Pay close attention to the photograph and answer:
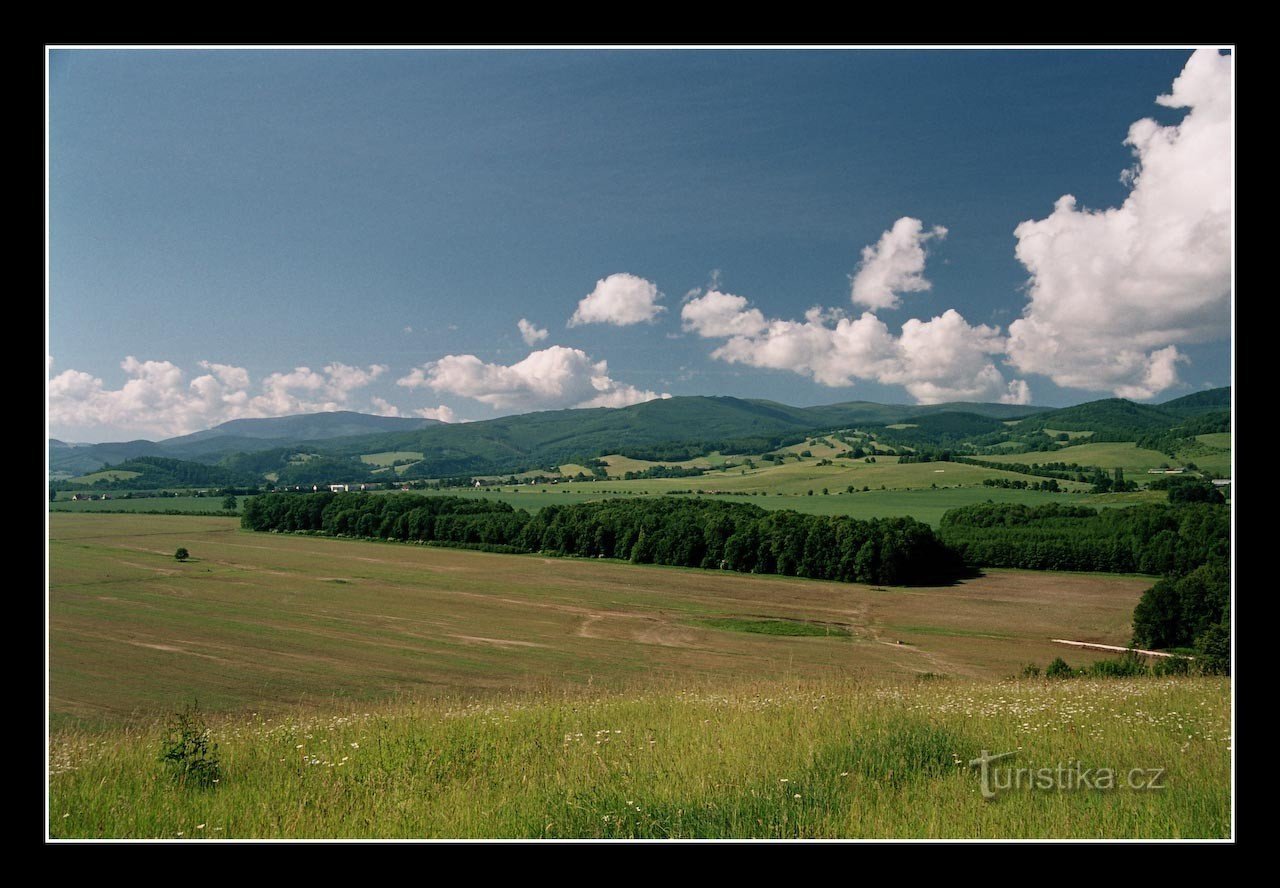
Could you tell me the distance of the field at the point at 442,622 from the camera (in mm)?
9594

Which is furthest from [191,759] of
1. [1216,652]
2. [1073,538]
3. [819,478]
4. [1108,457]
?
[819,478]

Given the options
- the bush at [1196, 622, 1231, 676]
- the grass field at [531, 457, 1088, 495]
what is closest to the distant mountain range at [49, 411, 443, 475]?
the bush at [1196, 622, 1231, 676]

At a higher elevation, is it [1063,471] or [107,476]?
[107,476]

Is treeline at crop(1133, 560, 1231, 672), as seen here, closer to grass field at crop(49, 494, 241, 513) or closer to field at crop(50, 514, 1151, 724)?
field at crop(50, 514, 1151, 724)

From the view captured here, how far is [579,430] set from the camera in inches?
689

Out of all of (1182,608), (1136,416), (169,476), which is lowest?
(1182,608)

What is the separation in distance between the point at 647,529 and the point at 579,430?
8605 mm

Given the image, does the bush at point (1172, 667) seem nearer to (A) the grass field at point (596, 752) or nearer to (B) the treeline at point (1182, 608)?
(B) the treeline at point (1182, 608)

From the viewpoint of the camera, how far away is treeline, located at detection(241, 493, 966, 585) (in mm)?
22172

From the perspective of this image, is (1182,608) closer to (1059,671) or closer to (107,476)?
(1059,671)

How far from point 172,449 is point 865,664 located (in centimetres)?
1330

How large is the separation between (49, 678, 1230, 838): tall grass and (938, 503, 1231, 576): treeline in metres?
9.88

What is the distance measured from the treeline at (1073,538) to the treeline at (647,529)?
254 cm
